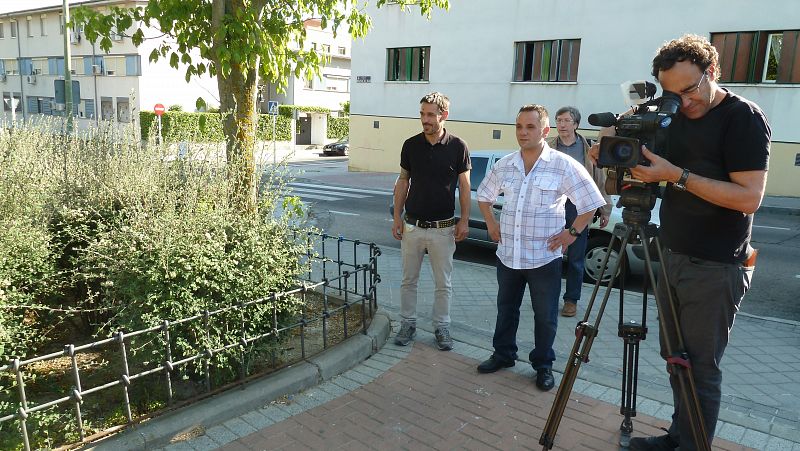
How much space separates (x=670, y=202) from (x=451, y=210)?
189 cm

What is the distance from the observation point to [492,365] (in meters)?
4.12

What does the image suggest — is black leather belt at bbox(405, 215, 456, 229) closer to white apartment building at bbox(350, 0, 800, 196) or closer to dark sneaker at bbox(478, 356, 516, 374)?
dark sneaker at bbox(478, 356, 516, 374)

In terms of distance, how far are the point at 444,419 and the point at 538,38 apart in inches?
695

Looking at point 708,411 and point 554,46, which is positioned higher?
point 554,46

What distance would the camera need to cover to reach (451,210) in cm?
446

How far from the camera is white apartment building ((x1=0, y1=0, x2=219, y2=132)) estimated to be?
36875 millimetres

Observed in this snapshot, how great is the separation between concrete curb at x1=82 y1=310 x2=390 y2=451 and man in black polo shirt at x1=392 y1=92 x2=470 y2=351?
449 mm

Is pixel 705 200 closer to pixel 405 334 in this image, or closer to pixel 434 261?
pixel 434 261

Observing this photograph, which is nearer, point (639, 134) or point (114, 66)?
point (639, 134)

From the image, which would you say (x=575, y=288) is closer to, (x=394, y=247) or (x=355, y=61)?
(x=394, y=247)

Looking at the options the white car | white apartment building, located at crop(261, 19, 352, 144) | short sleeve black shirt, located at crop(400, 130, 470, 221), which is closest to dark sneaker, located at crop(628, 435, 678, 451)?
short sleeve black shirt, located at crop(400, 130, 470, 221)

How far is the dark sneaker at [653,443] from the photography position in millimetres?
3072

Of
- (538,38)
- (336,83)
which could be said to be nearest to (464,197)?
(538,38)

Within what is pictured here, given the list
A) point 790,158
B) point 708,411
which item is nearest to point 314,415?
point 708,411
